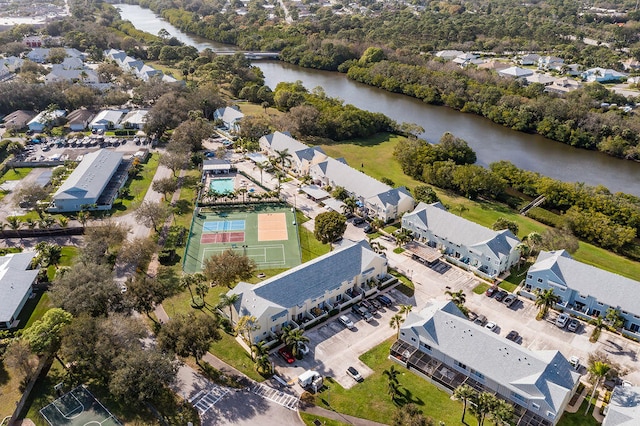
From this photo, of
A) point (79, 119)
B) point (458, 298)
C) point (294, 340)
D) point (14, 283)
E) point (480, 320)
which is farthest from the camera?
point (79, 119)

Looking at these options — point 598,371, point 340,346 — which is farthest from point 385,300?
point 598,371

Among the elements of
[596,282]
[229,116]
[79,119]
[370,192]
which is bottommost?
[79,119]

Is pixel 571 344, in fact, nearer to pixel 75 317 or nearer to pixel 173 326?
pixel 173 326

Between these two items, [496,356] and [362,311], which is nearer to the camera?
[496,356]

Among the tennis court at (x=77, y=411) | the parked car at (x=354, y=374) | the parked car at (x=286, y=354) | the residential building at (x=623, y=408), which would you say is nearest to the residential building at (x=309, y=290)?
the parked car at (x=286, y=354)

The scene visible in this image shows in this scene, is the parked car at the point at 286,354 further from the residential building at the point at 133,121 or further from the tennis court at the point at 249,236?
the residential building at the point at 133,121

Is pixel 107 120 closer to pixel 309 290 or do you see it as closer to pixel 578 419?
pixel 309 290

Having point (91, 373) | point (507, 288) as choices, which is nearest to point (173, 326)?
point (91, 373)
